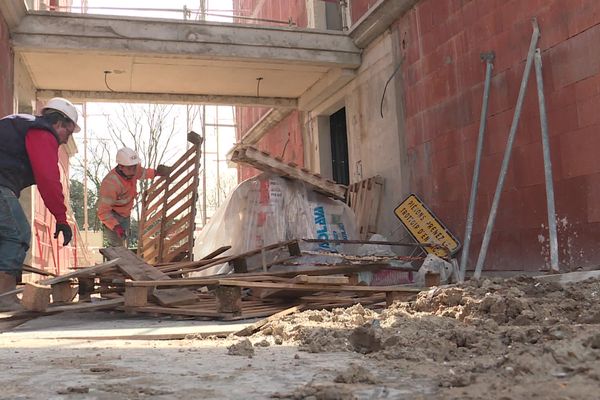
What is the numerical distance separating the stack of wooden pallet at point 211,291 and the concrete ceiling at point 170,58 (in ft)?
14.5

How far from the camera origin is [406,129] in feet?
27.3

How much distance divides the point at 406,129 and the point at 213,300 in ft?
14.2

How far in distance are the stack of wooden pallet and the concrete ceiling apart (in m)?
4.41

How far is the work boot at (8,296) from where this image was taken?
4594 millimetres

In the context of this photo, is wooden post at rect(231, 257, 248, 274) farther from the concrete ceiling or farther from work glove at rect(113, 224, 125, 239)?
the concrete ceiling

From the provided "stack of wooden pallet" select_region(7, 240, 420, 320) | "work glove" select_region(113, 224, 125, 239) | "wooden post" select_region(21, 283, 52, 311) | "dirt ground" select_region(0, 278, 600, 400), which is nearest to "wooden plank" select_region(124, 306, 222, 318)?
"stack of wooden pallet" select_region(7, 240, 420, 320)

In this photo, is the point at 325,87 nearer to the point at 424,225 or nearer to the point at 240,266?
the point at 424,225

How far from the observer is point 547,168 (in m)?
5.23

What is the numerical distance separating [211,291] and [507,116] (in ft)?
12.0

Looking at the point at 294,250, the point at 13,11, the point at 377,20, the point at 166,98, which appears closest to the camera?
the point at 294,250

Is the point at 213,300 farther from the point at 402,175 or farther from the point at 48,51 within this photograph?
the point at 48,51

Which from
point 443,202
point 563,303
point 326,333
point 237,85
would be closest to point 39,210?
point 237,85

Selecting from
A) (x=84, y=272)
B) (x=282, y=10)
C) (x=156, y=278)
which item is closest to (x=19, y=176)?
(x=84, y=272)

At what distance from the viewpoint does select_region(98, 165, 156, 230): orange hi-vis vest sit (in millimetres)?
7520
